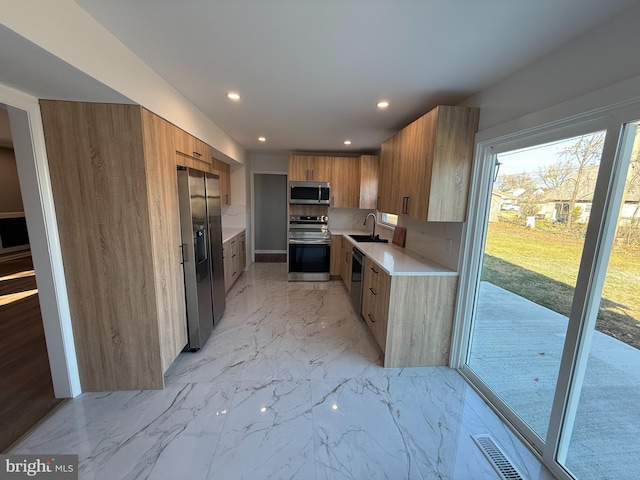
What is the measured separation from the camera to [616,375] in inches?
50.0

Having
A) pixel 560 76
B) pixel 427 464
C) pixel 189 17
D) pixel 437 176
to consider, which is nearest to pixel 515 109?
pixel 560 76

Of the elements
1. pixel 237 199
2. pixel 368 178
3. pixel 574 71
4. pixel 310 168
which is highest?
pixel 574 71

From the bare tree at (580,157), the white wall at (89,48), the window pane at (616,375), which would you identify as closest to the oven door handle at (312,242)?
the white wall at (89,48)

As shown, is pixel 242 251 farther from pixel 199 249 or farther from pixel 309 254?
pixel 199 249

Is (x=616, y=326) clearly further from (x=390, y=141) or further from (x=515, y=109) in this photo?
(x=390, y=141)

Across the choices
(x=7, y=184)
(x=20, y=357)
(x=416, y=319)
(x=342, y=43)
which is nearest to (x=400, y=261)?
(x=416, y=319)

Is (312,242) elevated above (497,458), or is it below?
above

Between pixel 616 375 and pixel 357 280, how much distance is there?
2.33 meters

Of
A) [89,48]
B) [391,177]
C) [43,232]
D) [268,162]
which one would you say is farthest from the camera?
[268,162]

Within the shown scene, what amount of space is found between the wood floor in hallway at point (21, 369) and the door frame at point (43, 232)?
158 millimetres

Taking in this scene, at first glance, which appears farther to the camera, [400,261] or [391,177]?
[391,177]

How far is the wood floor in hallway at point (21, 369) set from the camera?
1.71 m

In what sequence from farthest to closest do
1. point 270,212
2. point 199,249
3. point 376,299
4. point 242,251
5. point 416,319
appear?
point 270,212 < point 242,251 < point 376,299 < point 199,249 < point 416,319

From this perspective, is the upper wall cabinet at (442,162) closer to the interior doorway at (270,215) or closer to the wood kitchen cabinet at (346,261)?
the wood kitchen cabinet at (346,261)
